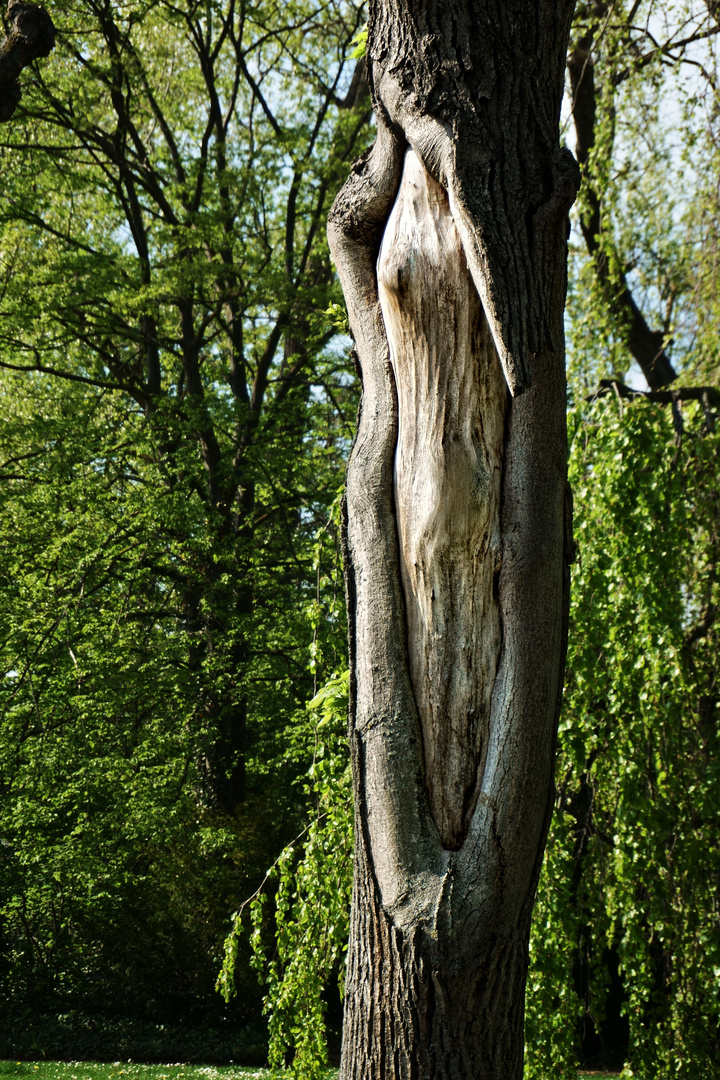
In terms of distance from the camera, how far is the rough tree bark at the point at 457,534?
1.76 metres

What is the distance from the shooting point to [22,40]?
4020 mm

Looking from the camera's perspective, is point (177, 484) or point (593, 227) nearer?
point (593, 227)

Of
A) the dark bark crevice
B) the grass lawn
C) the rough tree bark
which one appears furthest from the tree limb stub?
the grass lawn

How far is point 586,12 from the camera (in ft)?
23.0

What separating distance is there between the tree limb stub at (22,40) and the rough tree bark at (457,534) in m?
2.57

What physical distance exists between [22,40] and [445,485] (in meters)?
3.42

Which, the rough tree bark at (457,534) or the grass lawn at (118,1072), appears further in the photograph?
the grass lawn at (118,1072)

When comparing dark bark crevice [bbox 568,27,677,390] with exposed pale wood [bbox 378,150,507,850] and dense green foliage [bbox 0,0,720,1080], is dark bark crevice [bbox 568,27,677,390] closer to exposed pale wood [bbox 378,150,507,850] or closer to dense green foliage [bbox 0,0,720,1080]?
dense green foliage [bbox 0,0,720,1080]

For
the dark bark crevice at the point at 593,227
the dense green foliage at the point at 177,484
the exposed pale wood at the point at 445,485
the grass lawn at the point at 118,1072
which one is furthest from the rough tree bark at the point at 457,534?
the grass lawn at the point at 118,1072

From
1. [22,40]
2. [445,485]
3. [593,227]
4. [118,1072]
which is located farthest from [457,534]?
[118,1072]

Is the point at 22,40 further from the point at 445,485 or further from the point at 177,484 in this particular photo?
the point at 177,484

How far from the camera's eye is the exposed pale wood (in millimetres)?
1858

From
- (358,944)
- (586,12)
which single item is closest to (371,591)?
(358,944)

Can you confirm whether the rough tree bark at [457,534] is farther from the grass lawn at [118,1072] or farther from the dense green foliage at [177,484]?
the grass lawn at [118,1072]
